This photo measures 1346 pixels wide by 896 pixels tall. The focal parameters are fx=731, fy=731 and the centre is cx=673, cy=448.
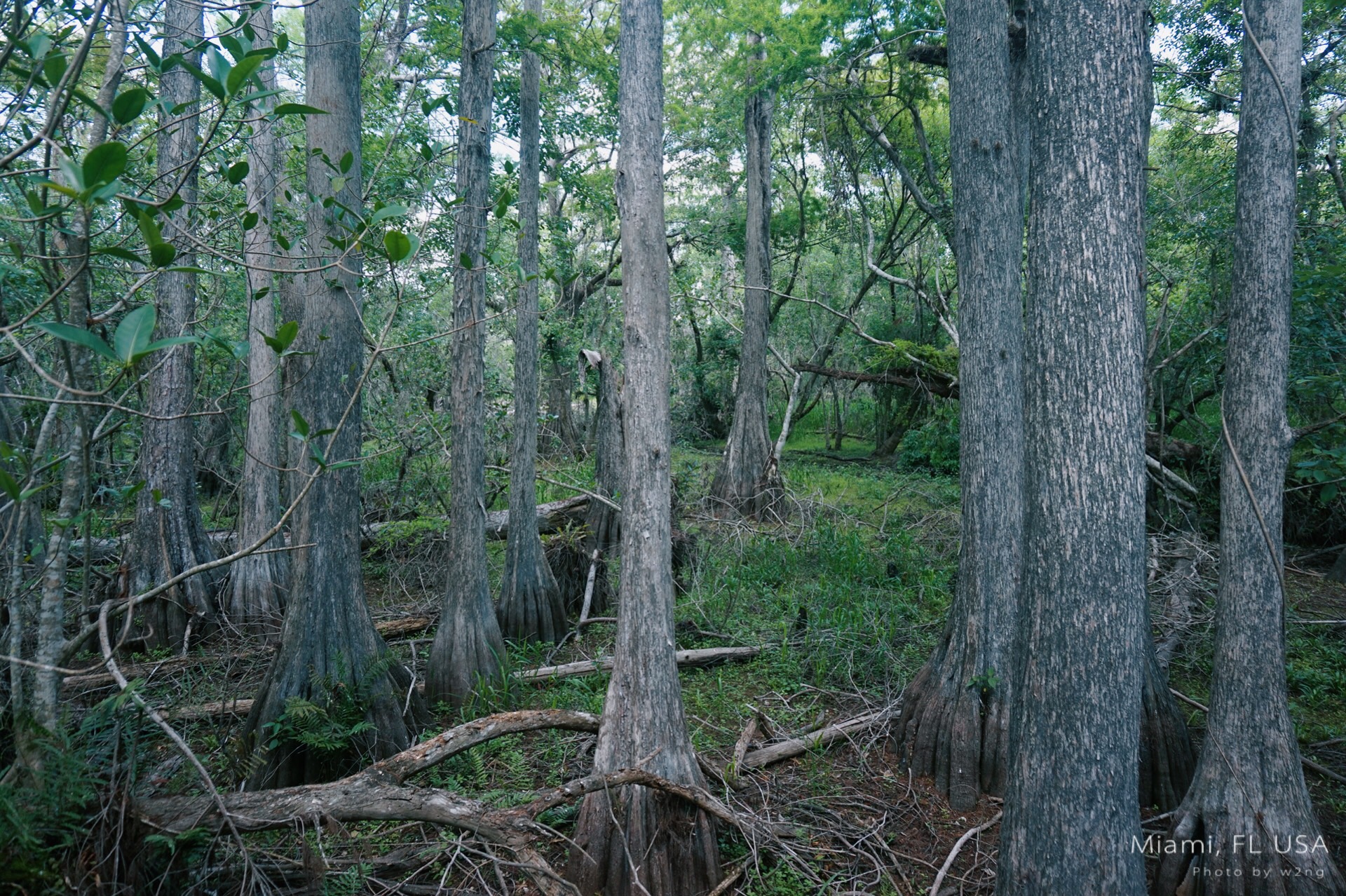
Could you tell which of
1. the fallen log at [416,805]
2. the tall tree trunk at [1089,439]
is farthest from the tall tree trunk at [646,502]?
the tall tree trunk at [1089,439]

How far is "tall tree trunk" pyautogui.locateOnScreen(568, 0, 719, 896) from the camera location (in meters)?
2.97

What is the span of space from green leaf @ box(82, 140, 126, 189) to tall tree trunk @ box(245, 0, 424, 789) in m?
2.25

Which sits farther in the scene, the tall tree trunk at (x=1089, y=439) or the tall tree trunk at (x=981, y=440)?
the tall tree trunk at (x=981, y=440)

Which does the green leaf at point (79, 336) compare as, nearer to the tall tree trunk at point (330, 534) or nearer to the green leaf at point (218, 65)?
the green leaf at point (218, 65)

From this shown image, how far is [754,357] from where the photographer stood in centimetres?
1054

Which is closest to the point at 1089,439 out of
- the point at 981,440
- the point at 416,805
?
the point at 981,440

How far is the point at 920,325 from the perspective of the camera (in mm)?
13844

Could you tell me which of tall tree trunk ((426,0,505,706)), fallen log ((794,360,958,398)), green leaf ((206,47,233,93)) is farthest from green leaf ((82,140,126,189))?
fallen log ((794,360,958,398))

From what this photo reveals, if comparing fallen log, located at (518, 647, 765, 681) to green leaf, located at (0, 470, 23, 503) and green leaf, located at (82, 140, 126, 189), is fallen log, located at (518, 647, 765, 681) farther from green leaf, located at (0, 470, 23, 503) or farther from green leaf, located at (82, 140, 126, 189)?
green leaf, located at (82, 140, 126, 189)

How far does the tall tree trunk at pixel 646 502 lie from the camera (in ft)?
9.75

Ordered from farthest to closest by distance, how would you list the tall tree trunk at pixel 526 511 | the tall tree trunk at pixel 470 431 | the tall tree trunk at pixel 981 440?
the tall tree trunk at pixel 526 511 → the tall tree trunk at pixel 470 431 → the tall tree trunk at pixel 981 440

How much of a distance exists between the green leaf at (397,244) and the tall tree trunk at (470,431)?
2618 millimetres

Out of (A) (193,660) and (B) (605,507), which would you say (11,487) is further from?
(B) (605,507)

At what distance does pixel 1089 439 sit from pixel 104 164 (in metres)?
2.63
